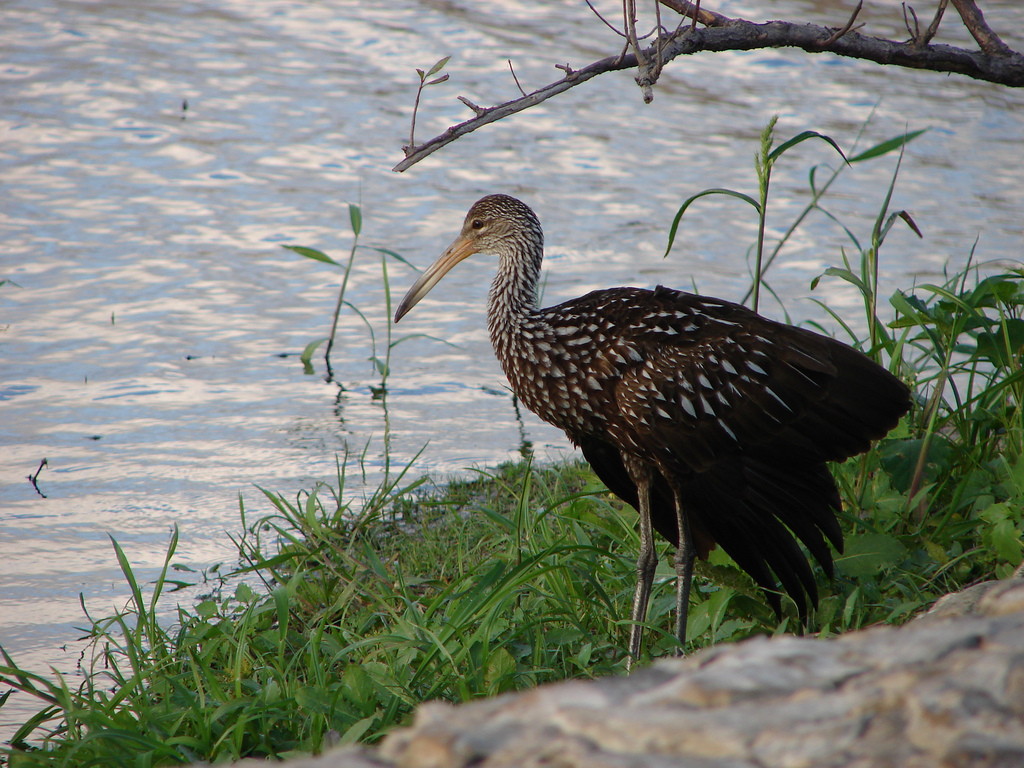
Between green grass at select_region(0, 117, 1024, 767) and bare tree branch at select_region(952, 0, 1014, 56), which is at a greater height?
bare tree branch at select_region(952, 0, 1014, 56)

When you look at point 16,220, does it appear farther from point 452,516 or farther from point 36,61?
point 452,516

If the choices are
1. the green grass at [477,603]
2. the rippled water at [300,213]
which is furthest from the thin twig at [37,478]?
the green grass at [477,603]

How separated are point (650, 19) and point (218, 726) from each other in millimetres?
10917

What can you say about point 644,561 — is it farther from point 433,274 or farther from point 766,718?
point 766,718

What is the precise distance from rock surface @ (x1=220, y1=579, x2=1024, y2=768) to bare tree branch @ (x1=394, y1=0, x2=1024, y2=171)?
173 cm

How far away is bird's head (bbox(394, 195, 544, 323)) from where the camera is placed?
4.21 m

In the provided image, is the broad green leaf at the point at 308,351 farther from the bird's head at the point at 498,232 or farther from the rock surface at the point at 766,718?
the rock surface at the point at 766,718

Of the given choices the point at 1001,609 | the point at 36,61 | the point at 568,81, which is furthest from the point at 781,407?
the point at 36,61

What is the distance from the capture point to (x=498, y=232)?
428cm

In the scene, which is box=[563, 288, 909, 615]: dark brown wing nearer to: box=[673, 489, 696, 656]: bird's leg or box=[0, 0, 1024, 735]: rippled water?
box=[673, 489, 696, 656]: bird's leg

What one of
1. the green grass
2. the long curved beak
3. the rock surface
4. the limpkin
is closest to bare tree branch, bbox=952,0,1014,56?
the green grass

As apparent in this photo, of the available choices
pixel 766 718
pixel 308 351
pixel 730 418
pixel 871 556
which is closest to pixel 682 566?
pixel 730 418

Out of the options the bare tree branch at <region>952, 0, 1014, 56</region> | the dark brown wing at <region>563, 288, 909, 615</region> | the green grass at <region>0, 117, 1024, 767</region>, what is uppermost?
the bare tree branch at <region>952, 0, 1014, 56</region>

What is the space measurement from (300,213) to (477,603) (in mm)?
5419
